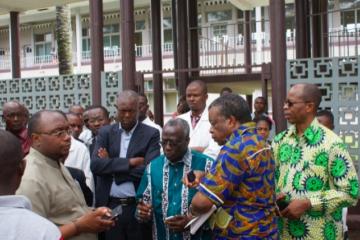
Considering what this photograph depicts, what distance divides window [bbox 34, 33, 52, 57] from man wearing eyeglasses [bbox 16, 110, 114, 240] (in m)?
31.3

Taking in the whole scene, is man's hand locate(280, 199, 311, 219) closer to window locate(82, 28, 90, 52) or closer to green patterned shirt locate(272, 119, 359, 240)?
green patterned shirt locate(272, 119, 359, 240)

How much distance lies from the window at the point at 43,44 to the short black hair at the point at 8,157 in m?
32.6

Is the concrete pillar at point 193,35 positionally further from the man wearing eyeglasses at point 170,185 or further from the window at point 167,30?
the window at point 167,30

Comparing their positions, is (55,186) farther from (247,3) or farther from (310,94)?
(247,3)

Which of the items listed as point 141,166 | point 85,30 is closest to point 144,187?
point 141,166

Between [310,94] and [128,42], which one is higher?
[128,42]

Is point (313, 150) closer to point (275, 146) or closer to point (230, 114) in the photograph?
point (275, 146)

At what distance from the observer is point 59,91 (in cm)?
843

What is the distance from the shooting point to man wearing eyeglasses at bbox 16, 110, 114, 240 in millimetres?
3096

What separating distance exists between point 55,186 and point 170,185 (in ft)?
2.87

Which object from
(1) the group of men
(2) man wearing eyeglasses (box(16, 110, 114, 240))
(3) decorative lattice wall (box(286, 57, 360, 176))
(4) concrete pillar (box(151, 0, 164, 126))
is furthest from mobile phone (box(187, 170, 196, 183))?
(4) concrete pillar (box(151, 0, 164, 126))

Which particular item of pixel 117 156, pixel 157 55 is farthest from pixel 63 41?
pixel 117 156

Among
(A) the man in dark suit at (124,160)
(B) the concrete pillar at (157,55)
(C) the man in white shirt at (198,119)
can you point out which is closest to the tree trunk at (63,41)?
(B) the concrete pillar at (157,55)

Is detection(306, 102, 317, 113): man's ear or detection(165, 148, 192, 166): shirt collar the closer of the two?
detection(306, 102, 317, 113): man's ear
